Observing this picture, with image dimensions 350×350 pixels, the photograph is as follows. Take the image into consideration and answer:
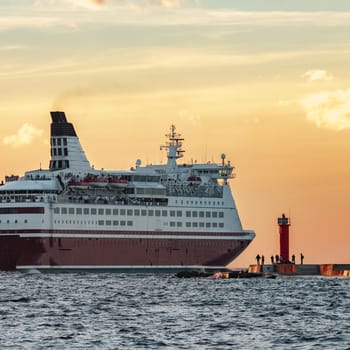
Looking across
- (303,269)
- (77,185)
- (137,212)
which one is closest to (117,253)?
(137,212)

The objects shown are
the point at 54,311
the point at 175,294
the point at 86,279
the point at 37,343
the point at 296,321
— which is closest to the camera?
the point at 37,343

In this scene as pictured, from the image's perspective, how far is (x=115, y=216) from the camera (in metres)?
147

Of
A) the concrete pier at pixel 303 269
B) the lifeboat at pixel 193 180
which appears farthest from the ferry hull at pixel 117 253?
Result: the concrete pier at pixel 303 269

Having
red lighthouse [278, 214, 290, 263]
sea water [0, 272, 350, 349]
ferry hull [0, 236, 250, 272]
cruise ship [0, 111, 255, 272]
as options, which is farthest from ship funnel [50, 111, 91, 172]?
sea water [0, 272, 350, 349]

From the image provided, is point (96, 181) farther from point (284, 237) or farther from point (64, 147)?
point (284, 237)

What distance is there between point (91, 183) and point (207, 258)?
1542 cm

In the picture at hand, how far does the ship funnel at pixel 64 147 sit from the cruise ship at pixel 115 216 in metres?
A: 0.10

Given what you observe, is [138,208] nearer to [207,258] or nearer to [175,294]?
[207,258]

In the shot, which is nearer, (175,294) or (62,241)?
(175,294)

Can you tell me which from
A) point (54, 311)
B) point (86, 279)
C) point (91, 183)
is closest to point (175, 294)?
point (54, 311)

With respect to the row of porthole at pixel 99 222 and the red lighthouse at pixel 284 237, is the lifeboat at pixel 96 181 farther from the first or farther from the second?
the red lighthouse at pixel 284 237

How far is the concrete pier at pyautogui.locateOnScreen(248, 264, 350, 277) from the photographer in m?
141

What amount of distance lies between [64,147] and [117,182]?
7431 mm

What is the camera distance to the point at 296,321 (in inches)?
3066
